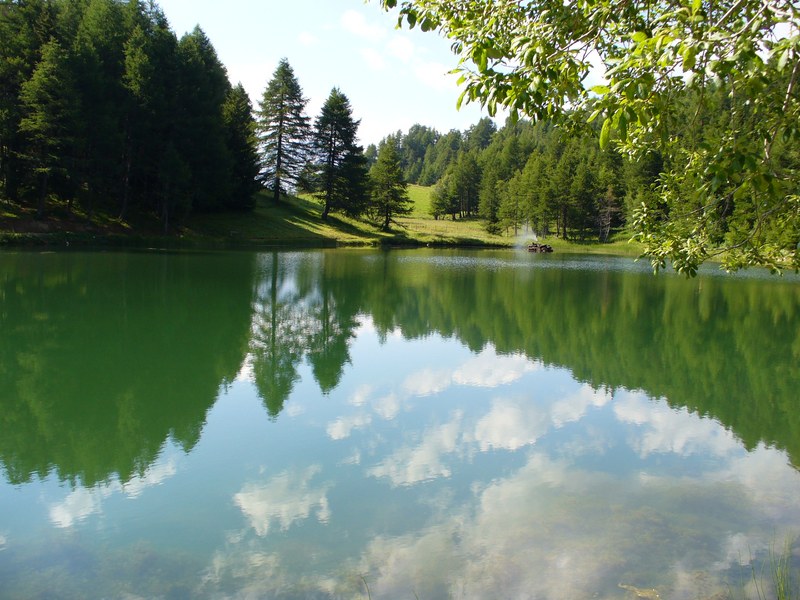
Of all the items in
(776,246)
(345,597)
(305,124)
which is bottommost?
(345,597)

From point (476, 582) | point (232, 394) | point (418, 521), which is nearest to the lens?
point (476, 582)

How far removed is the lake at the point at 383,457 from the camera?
17.0ft

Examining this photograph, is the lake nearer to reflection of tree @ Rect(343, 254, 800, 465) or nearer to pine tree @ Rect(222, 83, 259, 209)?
reflection of tree @ Rect(343, 254, 800, 465)

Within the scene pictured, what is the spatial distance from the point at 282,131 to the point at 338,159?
21.8 ft

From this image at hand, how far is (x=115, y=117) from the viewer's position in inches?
1642

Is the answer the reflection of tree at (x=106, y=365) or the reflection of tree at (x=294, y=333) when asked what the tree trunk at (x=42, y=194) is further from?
the reflection of tree at (x=294, y=333)

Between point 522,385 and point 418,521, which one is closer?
point 418,521

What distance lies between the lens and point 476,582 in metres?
5.01

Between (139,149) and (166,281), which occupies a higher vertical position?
(139,149)

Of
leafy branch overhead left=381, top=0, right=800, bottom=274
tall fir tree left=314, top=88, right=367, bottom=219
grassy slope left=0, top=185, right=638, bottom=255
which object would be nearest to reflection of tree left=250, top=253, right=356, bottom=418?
leafy branch overhead left=381, top=0, right=800, bottom=274

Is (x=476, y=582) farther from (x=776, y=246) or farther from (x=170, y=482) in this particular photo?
(x=776, y=246)

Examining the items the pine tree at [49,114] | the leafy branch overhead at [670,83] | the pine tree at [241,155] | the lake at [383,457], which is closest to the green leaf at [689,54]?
the leafy branch overhead at [670,83]

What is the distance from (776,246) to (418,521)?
498 centimetres

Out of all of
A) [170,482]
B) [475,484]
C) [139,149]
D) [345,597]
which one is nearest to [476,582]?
[345,597]
